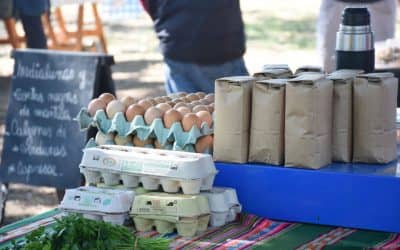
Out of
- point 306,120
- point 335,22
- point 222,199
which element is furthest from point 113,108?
point 335,22

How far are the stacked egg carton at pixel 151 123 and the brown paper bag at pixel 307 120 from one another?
0.28 meters

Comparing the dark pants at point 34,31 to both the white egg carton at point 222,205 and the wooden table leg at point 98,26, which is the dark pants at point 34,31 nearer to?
the wooden table leg at point 98,26

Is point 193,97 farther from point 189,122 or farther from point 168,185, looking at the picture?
point 168,185

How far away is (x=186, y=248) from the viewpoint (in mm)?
2549

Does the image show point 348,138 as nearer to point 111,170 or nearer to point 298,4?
point 111,170

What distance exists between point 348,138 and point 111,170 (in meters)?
0.69

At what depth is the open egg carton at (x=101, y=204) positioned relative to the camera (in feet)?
8.66

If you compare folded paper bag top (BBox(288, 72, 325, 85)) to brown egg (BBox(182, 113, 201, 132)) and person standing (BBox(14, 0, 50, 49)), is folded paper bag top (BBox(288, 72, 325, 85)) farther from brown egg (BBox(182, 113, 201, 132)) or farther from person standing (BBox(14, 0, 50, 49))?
person standing (BBox(14, 0, 50, 49))

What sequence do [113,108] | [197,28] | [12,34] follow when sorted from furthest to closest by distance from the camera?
[12,34] < [197,28] < [113,108]

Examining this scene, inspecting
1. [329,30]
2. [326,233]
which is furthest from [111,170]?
[329,30]

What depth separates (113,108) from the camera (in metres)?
2.93

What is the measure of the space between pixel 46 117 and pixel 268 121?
8.38 feet

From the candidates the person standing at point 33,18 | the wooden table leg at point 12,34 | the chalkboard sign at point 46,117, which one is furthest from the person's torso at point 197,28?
the wooden table leg at point 12,34

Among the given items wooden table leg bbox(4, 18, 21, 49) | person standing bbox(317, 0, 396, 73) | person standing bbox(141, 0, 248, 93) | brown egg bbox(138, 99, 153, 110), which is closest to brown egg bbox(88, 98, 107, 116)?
brown egg bbox(138, 99, 153, 110)
